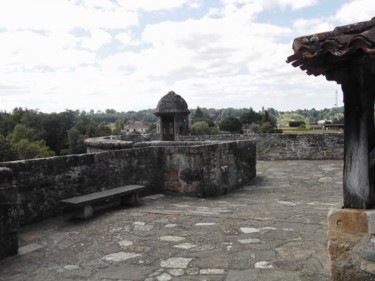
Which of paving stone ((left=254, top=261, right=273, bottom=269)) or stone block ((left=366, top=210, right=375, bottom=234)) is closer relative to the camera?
stone block ((left=366, top=210, right=375, bottom=234))

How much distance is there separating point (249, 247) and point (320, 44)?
2658 mm

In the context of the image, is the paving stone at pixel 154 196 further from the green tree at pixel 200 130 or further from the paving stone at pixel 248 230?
the green tree at pixel 200 130

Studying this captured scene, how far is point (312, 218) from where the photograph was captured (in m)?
6.10

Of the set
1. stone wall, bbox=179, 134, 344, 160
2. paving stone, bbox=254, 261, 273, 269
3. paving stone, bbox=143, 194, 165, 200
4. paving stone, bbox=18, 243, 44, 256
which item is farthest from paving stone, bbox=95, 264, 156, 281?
stone wall, bbox=179, 134, 344, 160

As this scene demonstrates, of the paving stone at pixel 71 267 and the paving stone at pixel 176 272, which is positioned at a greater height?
the paving stone at pixel 176 272

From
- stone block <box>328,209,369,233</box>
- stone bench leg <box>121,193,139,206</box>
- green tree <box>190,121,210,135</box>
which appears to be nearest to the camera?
stone block <box>328,209,369,233</box>

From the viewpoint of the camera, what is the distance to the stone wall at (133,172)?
6.17 m

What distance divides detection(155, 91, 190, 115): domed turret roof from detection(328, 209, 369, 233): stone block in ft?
51.8

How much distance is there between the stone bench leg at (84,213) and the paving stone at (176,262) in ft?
7.72

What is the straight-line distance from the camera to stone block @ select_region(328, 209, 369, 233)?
11.0 ft

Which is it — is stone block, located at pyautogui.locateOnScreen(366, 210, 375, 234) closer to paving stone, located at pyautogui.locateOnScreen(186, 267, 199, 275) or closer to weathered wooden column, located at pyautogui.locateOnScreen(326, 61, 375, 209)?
weathered wooden column, located at pyautogui.locateOnScreen(326, 61, 375, 209)

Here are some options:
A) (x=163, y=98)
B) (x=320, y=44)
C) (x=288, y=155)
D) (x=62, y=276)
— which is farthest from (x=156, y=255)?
(x=163, y=98)

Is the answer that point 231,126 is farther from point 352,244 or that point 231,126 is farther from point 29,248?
point 352,244

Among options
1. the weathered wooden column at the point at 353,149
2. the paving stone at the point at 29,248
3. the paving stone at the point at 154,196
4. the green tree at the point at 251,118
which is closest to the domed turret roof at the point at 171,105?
the paving stone at the point at 154,196
